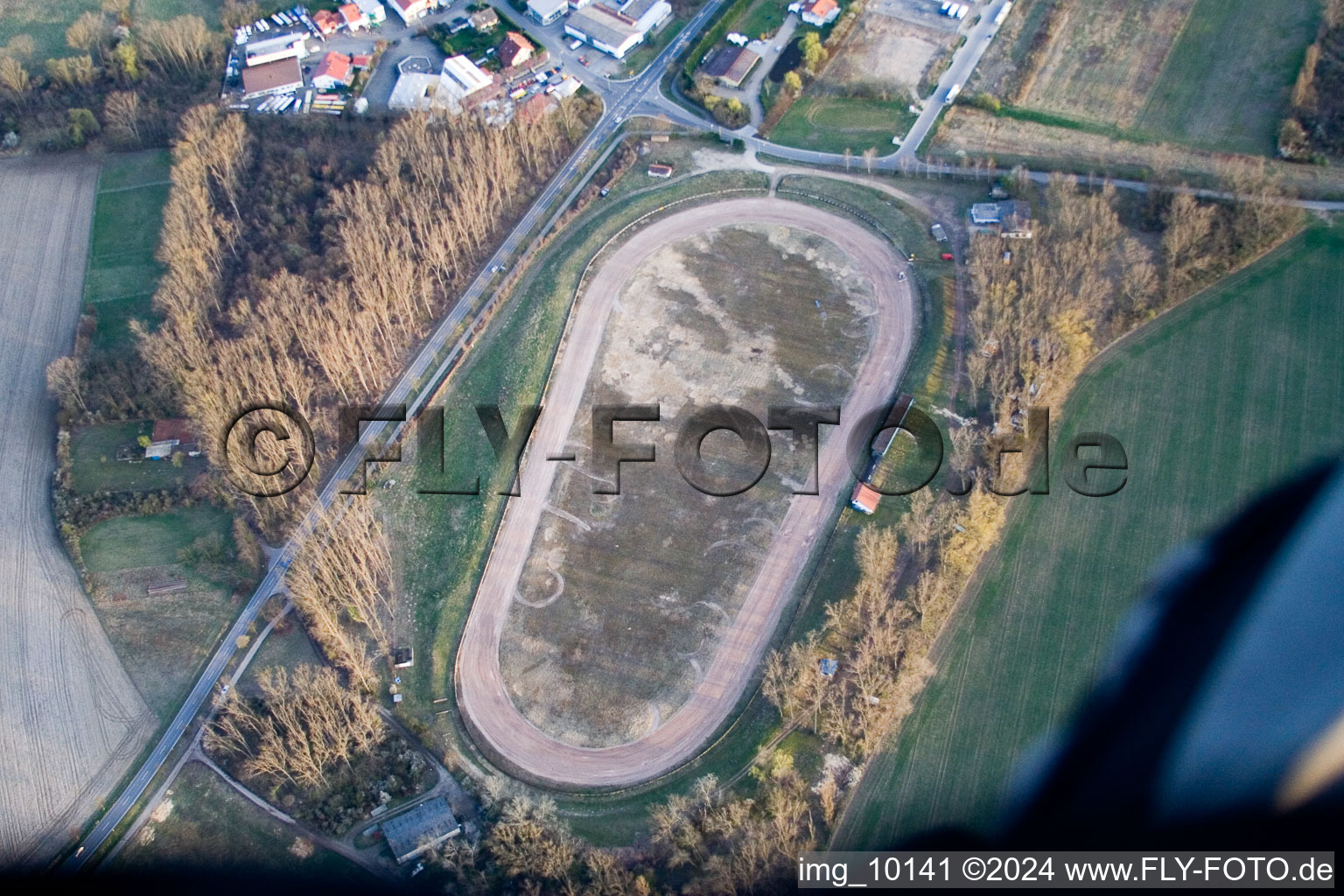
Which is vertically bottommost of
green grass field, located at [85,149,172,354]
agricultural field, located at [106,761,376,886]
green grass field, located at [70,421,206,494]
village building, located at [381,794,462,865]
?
agricultural field, located at [106,761,376,886]

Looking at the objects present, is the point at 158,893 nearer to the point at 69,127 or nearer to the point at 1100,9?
the point at 69,127

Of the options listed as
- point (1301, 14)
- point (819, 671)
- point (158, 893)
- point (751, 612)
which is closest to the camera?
point (158, 893)

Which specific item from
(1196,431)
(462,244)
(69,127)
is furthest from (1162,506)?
(69,127)

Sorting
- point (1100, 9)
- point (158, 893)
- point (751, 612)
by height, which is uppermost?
point (1100, 9)

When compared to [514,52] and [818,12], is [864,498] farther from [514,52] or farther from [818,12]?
[514,52]

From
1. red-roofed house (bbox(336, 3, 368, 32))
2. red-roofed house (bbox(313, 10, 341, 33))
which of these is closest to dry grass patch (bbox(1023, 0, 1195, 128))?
red-roofed house (bbox(336, 3, 368, 32))

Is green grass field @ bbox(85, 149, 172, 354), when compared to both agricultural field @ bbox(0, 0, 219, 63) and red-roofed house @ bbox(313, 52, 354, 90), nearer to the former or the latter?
red-roofed house @ bbox(313, 52, 354, 90)
